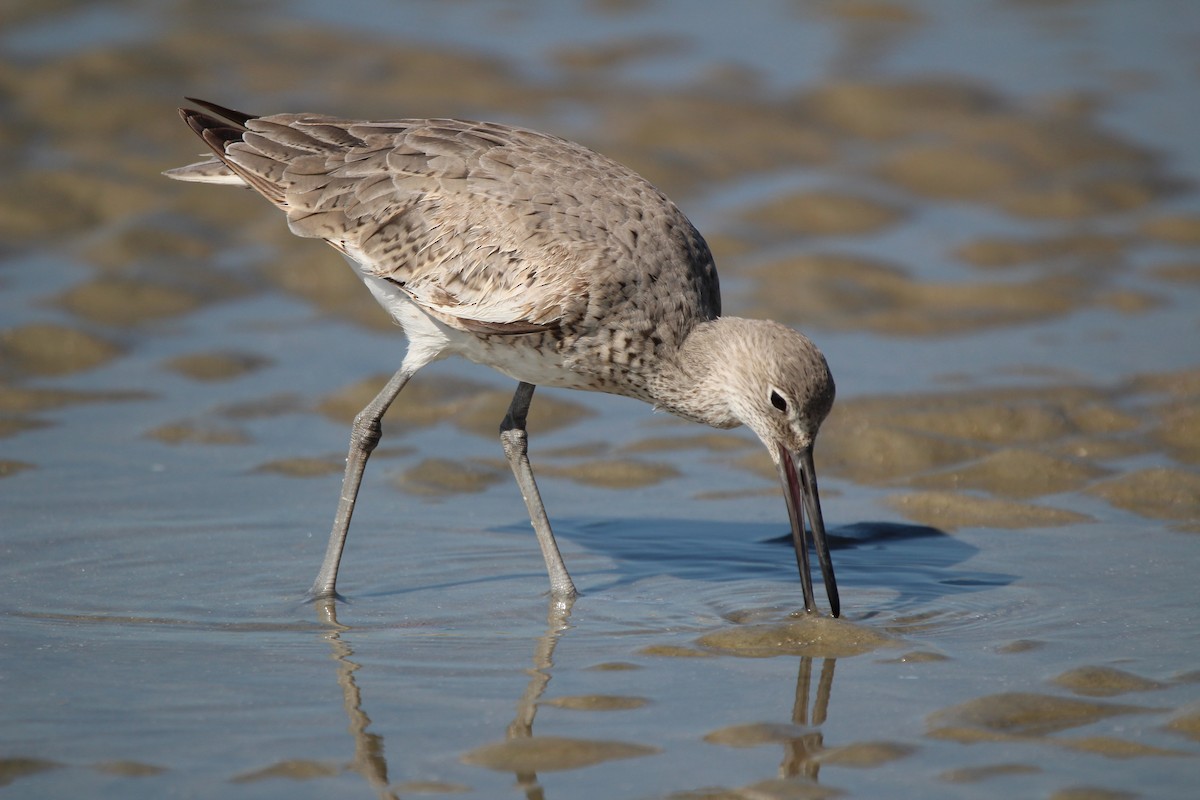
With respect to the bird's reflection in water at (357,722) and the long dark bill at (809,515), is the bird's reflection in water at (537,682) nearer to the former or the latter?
the bird's reflection in water at (357,722)

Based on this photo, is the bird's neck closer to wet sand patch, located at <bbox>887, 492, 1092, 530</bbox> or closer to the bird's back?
the bird's back

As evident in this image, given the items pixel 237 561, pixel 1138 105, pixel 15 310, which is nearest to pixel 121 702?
pixel 237 561

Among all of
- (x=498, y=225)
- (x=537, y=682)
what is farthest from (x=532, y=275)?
(x=537, y=682)

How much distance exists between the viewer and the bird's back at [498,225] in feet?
21.3

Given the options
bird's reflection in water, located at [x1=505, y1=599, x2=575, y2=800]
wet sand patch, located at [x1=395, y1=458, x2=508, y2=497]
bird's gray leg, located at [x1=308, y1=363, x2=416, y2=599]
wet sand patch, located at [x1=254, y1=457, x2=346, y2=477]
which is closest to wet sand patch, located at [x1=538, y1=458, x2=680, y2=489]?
wet sand patch, located at [x1=395, y1=458, x2=508, y2=497]

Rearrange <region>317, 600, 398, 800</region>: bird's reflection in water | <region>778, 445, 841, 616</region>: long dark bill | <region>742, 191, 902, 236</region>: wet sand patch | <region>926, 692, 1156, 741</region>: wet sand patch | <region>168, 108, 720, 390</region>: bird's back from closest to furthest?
<region>317, 600, 398, 800</region>: bird's reflection in water < <region>926, 692, 1156, 741</region>: wet sand patch < <region>778, 445, 841, 616</region>: long dark bill < <region>168, 108, 720, 390</region>: bird's back < <region>742, 191, 902, 236</region>: wet sand patch

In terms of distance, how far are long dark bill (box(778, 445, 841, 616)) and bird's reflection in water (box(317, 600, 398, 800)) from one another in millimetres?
1711

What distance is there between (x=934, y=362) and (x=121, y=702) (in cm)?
552

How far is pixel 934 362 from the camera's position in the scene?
373 inches

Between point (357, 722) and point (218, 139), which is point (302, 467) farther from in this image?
point (357, 722)

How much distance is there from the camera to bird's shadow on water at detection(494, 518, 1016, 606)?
675 centimetres

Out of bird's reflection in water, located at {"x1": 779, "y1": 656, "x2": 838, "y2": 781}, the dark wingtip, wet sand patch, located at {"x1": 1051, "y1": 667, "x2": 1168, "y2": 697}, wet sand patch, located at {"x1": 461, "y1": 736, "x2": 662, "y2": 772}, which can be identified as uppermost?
the dark wingtip

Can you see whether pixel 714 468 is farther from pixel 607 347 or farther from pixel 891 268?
pixel 891 268

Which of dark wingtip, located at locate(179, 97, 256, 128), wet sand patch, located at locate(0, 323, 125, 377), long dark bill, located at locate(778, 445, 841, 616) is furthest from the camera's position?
wet sand patch, located at locate(0, 323, 125, 377)
